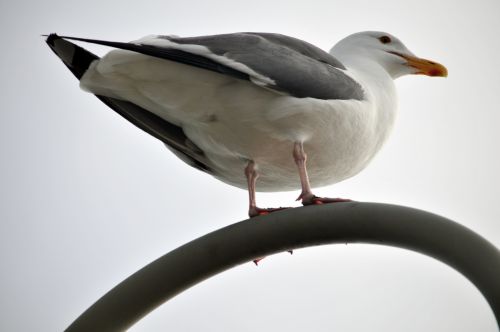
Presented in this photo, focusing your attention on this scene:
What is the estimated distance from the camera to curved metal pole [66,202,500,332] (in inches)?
131

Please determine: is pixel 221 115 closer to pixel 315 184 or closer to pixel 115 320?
pixel 315 184

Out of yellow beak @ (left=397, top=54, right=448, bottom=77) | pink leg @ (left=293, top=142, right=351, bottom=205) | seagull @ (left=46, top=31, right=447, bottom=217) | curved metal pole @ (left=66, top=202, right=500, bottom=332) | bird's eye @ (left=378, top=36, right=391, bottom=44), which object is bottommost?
curved metal pole @ (left=66, top=202, right=500, bottom=332)

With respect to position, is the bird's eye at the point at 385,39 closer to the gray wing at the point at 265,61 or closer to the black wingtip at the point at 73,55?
the gray wing at the point at 265,61

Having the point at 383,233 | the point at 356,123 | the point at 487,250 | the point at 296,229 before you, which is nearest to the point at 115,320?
the point at 296,229

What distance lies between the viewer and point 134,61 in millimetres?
5000

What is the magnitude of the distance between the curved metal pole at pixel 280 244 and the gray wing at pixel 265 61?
1.22 m

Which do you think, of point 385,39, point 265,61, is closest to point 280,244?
point 265,61

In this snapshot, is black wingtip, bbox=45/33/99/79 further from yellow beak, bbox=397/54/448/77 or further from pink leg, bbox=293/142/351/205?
yellow beak, bbox=397/54/448/77

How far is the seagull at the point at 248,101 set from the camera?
195 inches

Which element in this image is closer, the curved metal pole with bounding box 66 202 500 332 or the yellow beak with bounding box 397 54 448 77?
the curved metal pole with bounding box 66 202 500 332

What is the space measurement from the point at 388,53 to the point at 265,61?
1.73 m

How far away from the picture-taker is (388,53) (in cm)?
650

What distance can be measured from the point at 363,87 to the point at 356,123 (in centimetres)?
37

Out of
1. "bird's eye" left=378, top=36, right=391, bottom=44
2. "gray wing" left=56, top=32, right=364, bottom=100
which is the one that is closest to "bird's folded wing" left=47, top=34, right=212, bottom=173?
"gray wing" left=56, top=32, right=364, bottom=100
